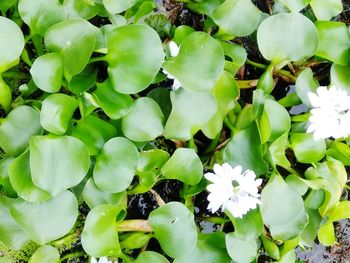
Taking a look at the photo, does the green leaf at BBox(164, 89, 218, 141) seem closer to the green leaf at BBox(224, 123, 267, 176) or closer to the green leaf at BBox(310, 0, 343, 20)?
the green leaf at BBox(224, 123, 267, 176)

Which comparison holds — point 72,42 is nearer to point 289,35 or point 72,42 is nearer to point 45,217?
point 45,217

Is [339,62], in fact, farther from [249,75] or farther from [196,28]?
[196,28]

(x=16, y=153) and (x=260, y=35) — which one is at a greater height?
(x=260, y=35)

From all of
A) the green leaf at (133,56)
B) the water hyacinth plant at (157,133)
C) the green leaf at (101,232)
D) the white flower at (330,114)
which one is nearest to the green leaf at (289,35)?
the water hyacinth plant at (157,133)

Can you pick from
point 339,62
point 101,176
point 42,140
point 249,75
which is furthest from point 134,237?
point 339,62

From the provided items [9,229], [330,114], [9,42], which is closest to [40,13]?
[9,42]

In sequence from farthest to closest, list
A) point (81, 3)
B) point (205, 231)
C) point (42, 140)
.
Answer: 1. point (205, 231)
2. point (81, 3)
3. point (42, 140)

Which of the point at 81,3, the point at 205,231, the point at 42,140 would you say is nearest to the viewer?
the point at 42,140

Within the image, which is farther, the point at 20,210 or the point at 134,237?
the point at 134,237
